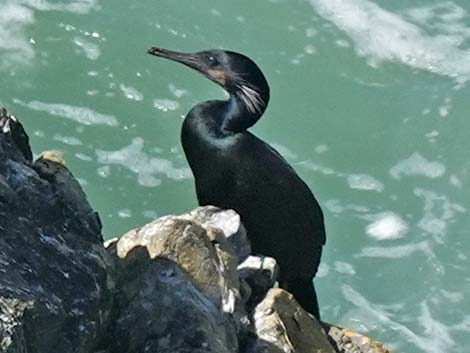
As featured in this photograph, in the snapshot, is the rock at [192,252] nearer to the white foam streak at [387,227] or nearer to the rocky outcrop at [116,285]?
the rocky outcrop at [116,285]

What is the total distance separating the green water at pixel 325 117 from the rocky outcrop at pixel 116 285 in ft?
18.8

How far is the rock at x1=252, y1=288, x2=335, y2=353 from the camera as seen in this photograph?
5.16 metres

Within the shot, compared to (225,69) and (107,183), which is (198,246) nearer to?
(225,69)

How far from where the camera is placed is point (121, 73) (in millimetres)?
12336

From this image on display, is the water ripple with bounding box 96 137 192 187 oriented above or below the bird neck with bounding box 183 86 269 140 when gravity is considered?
below

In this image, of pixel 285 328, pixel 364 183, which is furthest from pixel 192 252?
pixel 364 183

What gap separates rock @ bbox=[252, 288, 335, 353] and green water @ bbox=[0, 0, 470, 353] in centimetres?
549

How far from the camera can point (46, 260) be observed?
14.3ft

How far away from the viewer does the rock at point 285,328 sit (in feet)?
16.9

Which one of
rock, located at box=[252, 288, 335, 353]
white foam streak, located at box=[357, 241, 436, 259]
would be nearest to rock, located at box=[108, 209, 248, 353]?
rock, located at box=[252, 288, 335, 353]

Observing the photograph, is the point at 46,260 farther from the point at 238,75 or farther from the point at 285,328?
the point at 238,75

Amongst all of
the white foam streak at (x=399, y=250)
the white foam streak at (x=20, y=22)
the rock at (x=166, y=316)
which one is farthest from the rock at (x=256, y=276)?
the white foam streak at (x=20, y=22)

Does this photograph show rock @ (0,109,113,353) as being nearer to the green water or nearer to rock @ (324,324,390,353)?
rock @ (324,324,390,353)

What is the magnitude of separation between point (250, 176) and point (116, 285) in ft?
6.17
